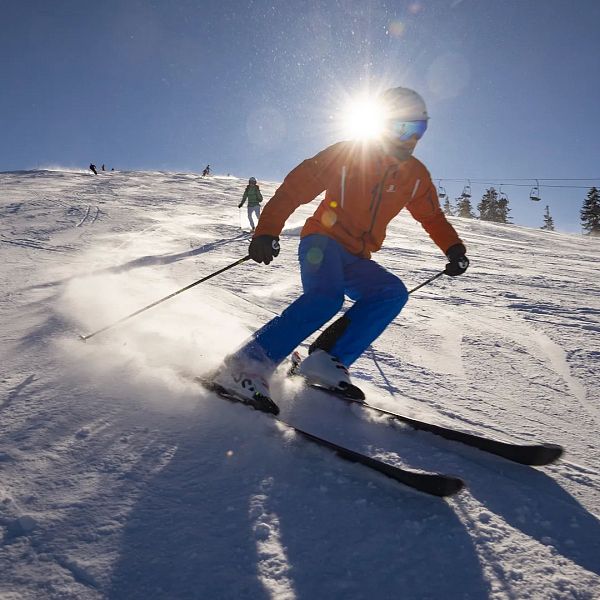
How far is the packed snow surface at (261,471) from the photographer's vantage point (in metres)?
1.20

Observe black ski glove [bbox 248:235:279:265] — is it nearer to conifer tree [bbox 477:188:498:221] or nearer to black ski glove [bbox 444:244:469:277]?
black ski glove [bbox 444:244:469:277]

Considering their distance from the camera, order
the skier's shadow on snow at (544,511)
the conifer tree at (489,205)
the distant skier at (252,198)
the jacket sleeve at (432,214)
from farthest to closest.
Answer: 1. the conifer tree at (489,205)
2. the distant skier at (252,198)
3. the jacket sleeve at (432,214)
4. the skier's shadow on snow at (544,511)

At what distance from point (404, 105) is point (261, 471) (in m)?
2.28

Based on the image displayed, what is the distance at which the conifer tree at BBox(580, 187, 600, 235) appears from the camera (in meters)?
42.6

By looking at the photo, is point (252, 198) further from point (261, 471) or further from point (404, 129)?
point (261, 471)

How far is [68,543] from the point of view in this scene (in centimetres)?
121

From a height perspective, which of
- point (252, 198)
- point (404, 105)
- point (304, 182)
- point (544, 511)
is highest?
point (404, 105)

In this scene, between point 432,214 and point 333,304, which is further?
point 432,214

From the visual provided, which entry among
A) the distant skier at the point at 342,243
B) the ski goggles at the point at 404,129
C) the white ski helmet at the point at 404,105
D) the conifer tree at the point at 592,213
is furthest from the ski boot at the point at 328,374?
the conifer tree at the point at 592,213

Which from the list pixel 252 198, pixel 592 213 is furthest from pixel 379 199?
pixel 592 213

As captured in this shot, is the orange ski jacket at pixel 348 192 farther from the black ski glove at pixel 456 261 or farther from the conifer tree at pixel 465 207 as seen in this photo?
the conifer tree at pixel 465 207

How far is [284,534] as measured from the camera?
133 cm

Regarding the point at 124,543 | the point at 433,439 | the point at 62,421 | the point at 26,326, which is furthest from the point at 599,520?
the point at 26,326

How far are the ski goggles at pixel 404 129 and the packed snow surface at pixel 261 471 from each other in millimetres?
1628
